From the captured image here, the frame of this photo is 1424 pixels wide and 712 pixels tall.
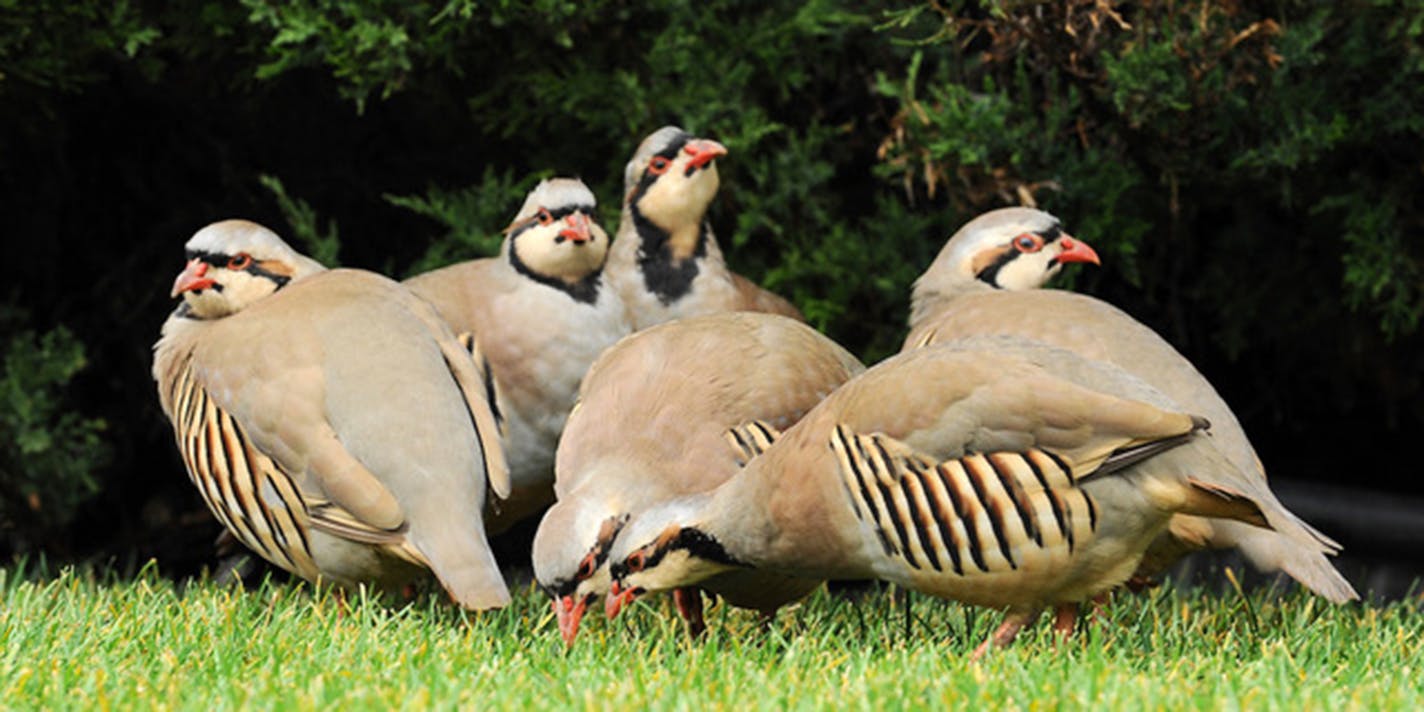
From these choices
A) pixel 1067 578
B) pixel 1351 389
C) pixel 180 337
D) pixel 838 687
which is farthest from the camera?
pixel 1351 389

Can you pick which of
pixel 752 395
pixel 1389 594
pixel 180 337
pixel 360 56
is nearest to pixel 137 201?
pixel 360 56

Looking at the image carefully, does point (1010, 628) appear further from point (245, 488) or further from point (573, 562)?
point (245, 488)

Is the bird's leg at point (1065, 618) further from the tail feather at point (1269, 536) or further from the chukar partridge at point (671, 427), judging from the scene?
the chukar partridge at point (671, 427)

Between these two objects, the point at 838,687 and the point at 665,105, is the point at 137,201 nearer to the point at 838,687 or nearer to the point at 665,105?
the point at 665,105

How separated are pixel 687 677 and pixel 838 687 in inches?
11.3

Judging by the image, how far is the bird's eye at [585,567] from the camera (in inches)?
152

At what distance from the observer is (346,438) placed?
4316 mm

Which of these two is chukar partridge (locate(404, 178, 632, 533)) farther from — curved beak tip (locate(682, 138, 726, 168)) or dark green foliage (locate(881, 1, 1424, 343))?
dark green foliage (locate(881, 1, 1424, 343))

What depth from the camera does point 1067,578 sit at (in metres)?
3.82

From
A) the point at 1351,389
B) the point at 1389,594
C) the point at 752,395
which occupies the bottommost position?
the point at 1389,594

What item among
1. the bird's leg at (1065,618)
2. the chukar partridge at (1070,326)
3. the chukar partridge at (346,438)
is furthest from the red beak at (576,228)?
the bird's leg at (1065,618)

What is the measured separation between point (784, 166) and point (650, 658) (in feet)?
8.78

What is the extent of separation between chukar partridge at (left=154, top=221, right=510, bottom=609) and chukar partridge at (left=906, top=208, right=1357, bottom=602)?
1.30m

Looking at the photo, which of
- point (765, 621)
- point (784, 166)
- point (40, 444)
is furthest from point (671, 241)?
point (40, 444)
